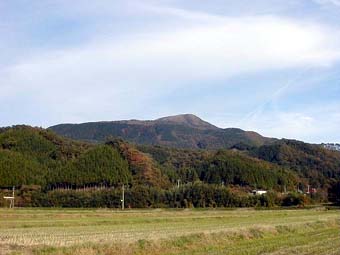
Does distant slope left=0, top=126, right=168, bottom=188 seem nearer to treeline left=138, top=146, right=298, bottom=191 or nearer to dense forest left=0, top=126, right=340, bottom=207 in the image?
dense forest left=0, top=126, right=340, bottom=207

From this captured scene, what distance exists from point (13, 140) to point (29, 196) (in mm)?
45985

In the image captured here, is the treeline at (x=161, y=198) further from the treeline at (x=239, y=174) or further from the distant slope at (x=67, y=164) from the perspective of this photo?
the treeline at (x=239, y=174)

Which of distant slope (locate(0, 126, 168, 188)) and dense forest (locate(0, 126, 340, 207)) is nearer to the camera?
dense forest (locate(0, 126, 340, 207))

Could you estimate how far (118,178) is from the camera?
16112 centimetres

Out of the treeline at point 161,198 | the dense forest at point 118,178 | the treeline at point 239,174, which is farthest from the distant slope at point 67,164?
the treeline at point 239,174

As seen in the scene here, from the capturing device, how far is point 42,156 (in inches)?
7126

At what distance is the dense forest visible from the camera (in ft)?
454

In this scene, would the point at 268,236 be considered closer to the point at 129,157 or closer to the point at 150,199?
the point at 150,199

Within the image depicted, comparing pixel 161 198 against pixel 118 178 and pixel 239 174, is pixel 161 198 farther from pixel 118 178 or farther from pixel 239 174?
pixel 239 174

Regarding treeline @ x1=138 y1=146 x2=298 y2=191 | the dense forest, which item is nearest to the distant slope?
the dense forest

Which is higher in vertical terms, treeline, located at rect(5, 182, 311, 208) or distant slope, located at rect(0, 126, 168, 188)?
distant slope, located at rect(0, 126, 168, 188)

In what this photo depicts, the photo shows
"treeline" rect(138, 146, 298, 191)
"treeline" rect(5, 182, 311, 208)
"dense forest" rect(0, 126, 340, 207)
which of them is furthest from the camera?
"treeline" rect(138, 146, 298, 191)

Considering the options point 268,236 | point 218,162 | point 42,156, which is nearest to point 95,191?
point 42,156

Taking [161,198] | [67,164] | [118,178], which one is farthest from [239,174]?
[67,164]
